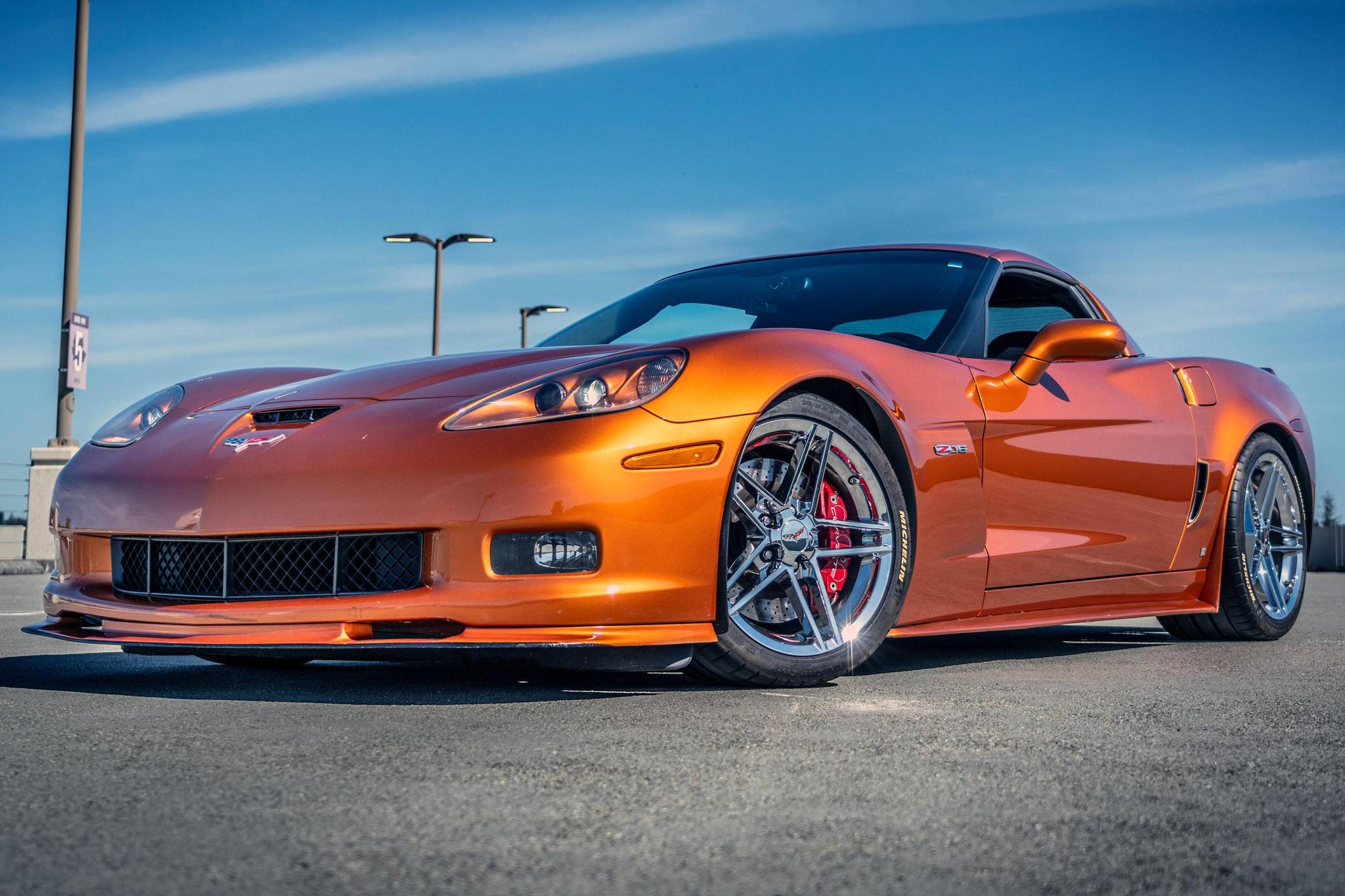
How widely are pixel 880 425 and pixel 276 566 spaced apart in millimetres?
1655

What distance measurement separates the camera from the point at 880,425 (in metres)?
3.91

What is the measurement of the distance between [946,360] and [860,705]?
1382 millimetres

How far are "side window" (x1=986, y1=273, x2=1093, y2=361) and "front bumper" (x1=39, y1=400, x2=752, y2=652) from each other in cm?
162

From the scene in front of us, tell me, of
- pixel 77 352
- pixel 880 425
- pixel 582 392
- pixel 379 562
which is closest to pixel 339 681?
pixel 379 562

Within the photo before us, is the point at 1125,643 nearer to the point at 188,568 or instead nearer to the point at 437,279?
the point at 188,568

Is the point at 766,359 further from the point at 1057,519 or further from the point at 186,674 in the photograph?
the point at 186,674

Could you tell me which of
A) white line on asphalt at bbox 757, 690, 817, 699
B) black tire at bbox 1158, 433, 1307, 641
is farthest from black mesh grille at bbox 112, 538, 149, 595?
black tire at bbox 1158, 433, 1307, 641

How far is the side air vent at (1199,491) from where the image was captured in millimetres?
5117

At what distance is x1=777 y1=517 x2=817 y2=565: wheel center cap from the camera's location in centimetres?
359

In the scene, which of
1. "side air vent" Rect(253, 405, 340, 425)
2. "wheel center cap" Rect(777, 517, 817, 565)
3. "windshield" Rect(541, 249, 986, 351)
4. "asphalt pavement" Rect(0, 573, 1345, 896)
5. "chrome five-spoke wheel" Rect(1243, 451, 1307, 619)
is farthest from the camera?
"chrome five-spoke wheel" Rect(1243, 451, 1307, 619)

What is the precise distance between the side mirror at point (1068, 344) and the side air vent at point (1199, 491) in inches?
33.0

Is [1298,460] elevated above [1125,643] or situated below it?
above

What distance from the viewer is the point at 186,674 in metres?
4.05

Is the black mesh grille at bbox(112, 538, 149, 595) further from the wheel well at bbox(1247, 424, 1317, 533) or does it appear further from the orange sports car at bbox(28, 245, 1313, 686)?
the wheel well at bbox(1247, 424, 1317, 533)
